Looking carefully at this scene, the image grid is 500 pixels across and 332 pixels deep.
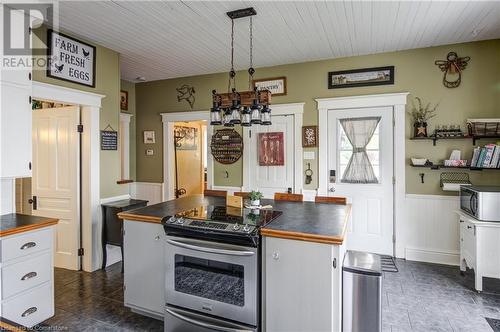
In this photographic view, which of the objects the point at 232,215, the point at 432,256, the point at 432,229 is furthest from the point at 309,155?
the point at 232,215

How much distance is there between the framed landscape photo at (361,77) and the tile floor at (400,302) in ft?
8.32

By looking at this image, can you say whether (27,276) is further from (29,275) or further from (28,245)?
(28,245)

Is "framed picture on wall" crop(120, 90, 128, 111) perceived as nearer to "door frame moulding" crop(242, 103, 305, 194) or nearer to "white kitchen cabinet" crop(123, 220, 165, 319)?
"door frame moulding" crop(242, 103, 305, 194)

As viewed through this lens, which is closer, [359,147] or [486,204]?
[486,204]

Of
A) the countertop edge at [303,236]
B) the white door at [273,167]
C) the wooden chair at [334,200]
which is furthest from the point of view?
the white door at [273,167]

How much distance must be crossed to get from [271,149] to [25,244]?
10.8 feet

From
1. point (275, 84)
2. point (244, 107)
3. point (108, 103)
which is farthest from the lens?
point (275, 84)

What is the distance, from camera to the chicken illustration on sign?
181 inches

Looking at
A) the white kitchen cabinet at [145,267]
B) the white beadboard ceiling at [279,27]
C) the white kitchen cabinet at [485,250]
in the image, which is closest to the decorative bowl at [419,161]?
the white kitchen cabinet at [485,250]

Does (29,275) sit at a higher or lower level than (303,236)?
lower

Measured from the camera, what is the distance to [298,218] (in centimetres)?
237

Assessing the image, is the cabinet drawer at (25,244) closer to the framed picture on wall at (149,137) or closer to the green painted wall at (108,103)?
the green painted wall at (108,103)

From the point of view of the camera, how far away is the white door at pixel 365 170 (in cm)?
404

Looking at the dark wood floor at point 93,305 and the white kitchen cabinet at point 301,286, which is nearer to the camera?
the white kitchen cabinet at point 301,286
